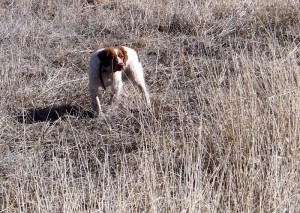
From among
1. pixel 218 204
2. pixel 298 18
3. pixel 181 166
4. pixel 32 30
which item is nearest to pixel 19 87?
pixel 32 30

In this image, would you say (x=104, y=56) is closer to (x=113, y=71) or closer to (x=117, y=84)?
(x=113, y=71)

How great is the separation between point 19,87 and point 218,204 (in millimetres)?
2990

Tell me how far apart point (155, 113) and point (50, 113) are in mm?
962

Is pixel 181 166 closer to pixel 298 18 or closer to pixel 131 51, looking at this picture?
pixel 131 51

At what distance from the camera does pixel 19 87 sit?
5.27 meters

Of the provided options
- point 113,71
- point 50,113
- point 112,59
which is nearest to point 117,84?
point 113,71

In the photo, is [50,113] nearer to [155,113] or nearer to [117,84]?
[117,84]

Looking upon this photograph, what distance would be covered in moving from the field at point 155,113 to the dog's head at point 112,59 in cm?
36

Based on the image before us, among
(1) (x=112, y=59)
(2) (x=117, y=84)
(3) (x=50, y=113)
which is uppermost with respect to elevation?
(1) (x=112, y=59)

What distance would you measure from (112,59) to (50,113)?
767 mm

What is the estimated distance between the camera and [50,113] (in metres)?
4.86

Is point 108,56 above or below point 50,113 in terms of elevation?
above

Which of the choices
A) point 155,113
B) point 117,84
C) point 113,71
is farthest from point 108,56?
point 155,113

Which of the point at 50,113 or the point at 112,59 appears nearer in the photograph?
the point at 112,59
